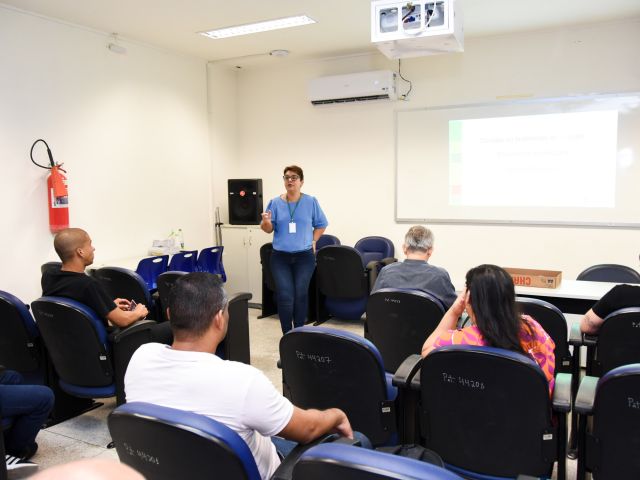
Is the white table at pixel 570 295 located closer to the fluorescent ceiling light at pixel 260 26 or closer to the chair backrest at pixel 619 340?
the chair backrest at pixel 619 340

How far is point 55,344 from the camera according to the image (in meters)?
3.08

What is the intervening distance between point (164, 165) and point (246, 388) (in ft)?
16.5

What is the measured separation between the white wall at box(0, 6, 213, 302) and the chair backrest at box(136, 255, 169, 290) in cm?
59

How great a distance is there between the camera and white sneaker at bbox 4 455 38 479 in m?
2.56

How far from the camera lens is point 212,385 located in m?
1.50

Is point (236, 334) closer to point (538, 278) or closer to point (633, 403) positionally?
point (538, 278)

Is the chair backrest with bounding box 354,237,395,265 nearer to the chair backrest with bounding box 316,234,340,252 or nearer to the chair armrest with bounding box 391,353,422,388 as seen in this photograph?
the chair backrest with bounding box 316,234,340,252

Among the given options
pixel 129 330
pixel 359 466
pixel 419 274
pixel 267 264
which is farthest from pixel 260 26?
pixel 359 466

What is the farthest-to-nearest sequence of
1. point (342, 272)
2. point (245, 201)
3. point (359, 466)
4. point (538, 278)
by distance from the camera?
point (245, 201) → point (342, 272) → point (538, 278) → point (359, 466)

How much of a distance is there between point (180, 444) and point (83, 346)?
1.92 metres

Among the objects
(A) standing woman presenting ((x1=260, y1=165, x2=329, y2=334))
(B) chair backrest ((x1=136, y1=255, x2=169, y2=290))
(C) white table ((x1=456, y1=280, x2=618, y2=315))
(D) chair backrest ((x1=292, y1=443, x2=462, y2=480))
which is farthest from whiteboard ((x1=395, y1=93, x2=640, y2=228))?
(D) chair backrest ((x1=292, y1=443, x2=462, y2=480))

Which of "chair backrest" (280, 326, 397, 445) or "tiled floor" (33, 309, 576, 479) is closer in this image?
"chair backrest" (280, 326, 397, 445)

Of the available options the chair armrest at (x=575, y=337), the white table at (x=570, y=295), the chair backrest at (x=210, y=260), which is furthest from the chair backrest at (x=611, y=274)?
the chair backrest at (x=210, y=260)

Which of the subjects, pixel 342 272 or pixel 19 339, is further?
pixel 342 272
